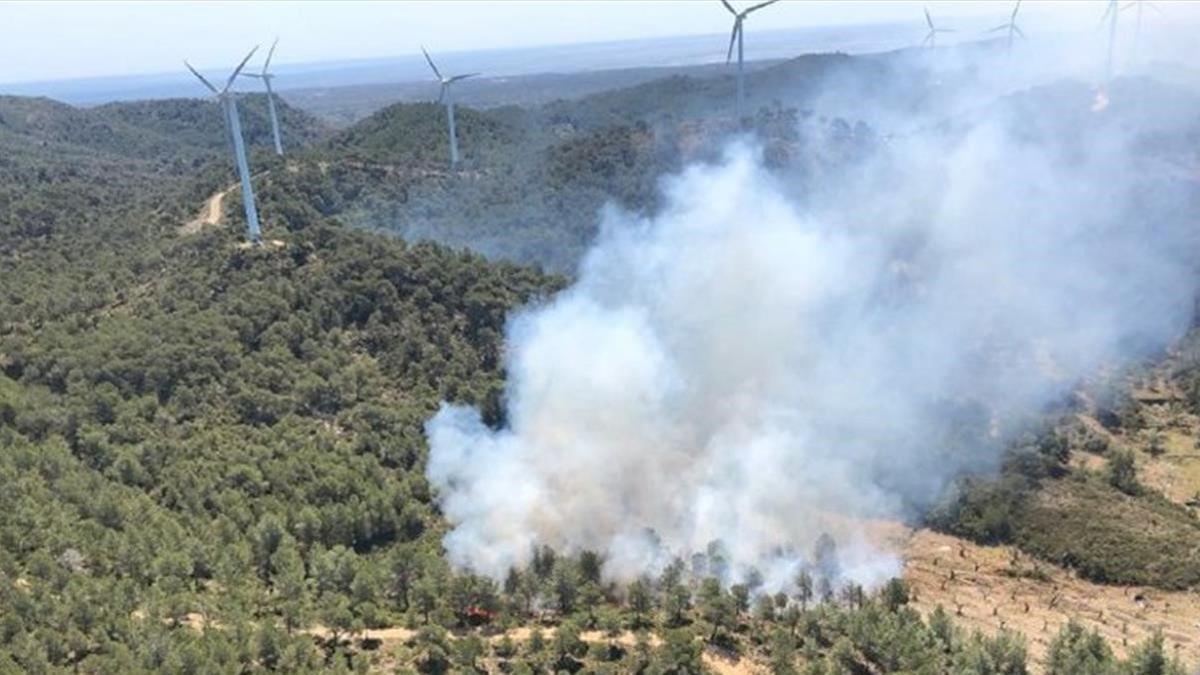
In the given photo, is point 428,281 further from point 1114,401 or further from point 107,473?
point 1114,401

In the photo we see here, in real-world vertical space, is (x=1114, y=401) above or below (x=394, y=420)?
below

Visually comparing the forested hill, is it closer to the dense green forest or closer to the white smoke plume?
the dense green forest

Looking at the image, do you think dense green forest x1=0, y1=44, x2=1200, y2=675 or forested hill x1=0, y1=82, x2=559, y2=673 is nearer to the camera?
dense green forest x1=0, y1=44, x2=1200, y2=675

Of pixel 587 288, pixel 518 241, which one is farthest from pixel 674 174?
pixel 587 288

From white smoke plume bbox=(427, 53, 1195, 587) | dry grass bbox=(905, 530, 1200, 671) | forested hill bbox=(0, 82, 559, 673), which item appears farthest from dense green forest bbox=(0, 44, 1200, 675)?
white smoke plume bbox=(427, 53, 1195, 587)

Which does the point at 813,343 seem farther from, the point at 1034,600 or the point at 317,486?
the point at 317,486
